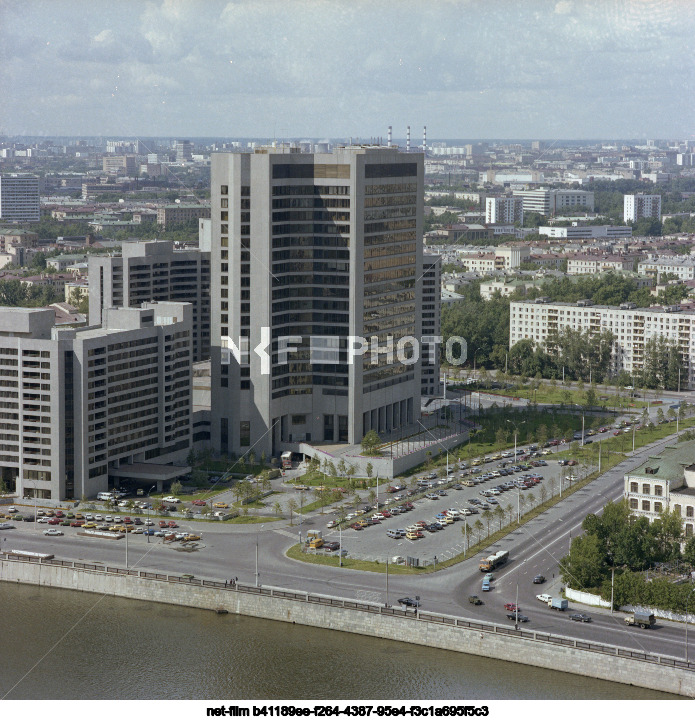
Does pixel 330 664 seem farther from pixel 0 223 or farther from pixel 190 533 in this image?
pixel 0 223

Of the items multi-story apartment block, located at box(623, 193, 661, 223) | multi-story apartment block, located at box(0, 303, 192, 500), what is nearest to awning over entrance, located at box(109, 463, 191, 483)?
multi-story apartment block, located at box(0, 303, 192, 500)

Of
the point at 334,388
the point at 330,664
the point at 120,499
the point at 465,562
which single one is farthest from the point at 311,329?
the point at 330,664

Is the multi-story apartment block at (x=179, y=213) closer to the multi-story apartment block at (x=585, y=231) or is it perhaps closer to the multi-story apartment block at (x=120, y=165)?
the multi-story apartment block at (x=120, y=165)

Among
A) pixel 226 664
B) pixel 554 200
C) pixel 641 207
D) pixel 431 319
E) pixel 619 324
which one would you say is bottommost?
pixel 226 664

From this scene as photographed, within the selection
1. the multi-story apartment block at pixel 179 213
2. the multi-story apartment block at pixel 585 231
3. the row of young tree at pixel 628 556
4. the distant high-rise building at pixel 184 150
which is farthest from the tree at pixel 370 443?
the distant high-rise building at pixel 184 150

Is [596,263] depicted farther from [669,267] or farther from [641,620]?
[641,620]

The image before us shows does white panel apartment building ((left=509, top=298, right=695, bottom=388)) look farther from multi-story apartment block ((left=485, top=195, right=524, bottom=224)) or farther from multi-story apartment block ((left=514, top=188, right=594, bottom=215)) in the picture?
multi-story apartment block ((left=514, top=188, right=594, bottom=215))

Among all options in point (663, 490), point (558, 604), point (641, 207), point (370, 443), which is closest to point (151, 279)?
point (370, 443)
